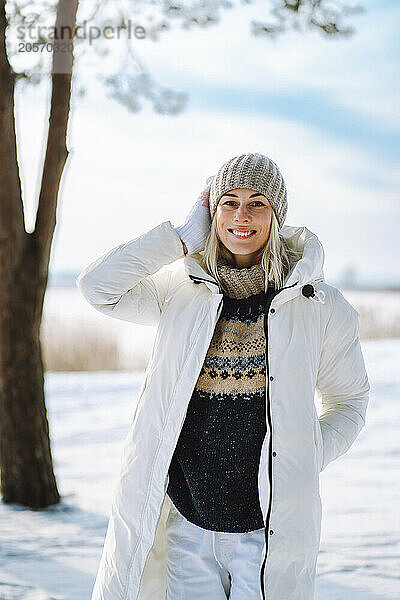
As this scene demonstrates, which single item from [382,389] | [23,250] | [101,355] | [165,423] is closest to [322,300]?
[165,423]

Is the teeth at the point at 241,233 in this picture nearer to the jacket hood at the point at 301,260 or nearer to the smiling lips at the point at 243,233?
the smiling lips at the point at 243,233

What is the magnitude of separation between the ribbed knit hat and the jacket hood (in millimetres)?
79

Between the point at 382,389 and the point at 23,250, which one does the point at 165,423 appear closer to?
the point at 23,250

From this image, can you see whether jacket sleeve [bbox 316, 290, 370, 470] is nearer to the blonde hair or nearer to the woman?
the woman

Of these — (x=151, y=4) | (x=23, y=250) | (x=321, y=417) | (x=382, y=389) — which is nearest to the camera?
(x=321, y=417)

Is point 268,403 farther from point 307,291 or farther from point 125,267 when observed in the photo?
point 125,267

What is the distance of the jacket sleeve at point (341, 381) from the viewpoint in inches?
64.5

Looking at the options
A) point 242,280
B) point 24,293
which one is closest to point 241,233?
point 242,280

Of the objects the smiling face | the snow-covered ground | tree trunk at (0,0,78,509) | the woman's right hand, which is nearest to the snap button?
the smiling face

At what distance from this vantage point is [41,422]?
11.2 ft

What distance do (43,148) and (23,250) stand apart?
0.49 meters

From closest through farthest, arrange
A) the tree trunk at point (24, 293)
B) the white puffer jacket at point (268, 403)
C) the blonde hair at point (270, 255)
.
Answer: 1. the white puffer jacket at point (268, 403)
2. the blonde hair at point (270, 255)
3. the tree trunk at point (24, 293)

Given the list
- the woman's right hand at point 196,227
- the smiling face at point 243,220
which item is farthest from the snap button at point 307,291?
the woman's right hand at point 196,227

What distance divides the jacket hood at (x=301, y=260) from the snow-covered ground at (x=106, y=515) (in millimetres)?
1386
